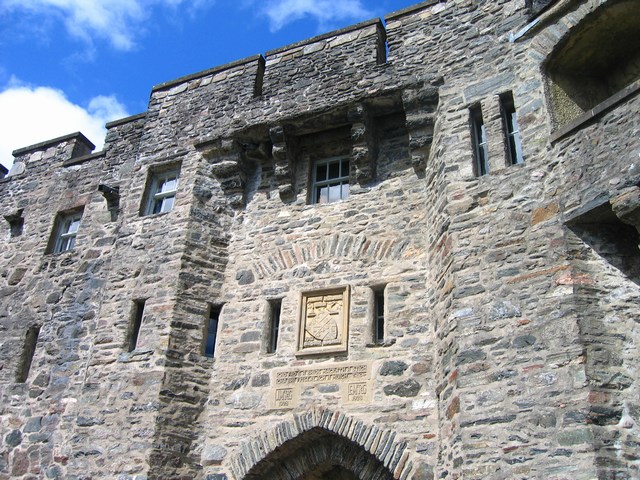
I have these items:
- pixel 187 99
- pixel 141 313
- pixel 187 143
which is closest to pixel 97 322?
pixel 141 313

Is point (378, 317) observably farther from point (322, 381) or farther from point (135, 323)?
point (135, 323)

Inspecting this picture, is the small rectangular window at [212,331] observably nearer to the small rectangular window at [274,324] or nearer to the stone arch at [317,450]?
the small rectangular window at [274,324]

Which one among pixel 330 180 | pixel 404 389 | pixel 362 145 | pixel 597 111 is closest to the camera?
pixel 597 111

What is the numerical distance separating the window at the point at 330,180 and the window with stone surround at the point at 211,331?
2034 millimetres

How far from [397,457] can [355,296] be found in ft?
6.65

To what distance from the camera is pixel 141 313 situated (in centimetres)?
942

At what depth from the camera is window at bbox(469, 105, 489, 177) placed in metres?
8.12

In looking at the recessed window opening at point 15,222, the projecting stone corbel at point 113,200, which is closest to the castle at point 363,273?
the projecting stone corbel at point 113,200

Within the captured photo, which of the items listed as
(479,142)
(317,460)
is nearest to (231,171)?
(479,142)

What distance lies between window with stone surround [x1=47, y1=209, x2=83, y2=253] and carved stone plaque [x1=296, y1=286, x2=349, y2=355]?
16.3 ft

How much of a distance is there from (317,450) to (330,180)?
12.2 ft

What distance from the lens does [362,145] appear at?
952cm

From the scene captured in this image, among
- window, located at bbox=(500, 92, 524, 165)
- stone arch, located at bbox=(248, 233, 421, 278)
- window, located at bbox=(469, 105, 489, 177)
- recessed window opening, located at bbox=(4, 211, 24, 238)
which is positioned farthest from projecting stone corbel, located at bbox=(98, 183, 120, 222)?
window, located at bbox=(500, 92, 524, 165)

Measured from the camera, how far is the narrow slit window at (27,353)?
10.5 metres
